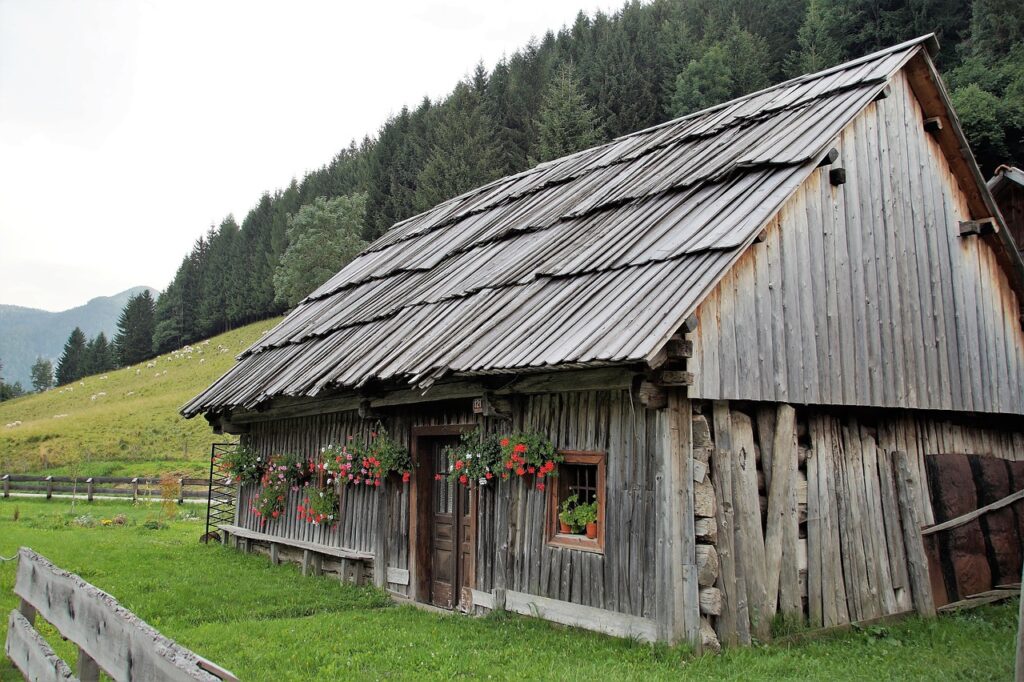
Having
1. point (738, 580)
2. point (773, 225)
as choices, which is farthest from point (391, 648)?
point (773, 225)

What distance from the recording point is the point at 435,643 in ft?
27.2

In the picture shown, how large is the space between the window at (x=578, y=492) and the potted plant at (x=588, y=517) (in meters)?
0.04

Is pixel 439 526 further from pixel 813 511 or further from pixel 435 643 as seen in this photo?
pixel 813 511

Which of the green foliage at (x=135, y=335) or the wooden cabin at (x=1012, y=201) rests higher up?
the green foliage at (x=135, y=335)

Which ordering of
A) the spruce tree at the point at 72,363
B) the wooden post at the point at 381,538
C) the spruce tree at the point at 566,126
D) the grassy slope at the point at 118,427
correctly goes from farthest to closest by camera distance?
the spruce tree at the point at 72,363
the spruce tree at the point at 566,126
the grassy slope at the point at 118,427
the wooden post at the point at 381,538

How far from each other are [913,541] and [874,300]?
2662 mm

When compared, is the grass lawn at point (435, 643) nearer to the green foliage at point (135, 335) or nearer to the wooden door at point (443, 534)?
the wooden door at point (443, 534)

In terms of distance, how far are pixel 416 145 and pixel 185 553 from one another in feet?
160

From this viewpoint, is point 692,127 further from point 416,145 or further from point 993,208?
point 416,145

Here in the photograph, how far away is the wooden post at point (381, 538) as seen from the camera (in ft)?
38.3

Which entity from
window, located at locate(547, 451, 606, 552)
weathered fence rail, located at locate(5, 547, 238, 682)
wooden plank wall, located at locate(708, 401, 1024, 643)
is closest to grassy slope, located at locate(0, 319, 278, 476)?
window, located at locate(547, 451, 606, 552)

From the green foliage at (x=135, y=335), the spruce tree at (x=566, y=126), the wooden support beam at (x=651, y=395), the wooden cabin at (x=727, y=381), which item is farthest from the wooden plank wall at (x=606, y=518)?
the green foliage at (x=135, y=335)

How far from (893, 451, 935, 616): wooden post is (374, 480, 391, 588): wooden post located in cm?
632

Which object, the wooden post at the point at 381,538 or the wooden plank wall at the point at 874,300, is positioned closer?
the wooden plank wall at the point at 874,300
